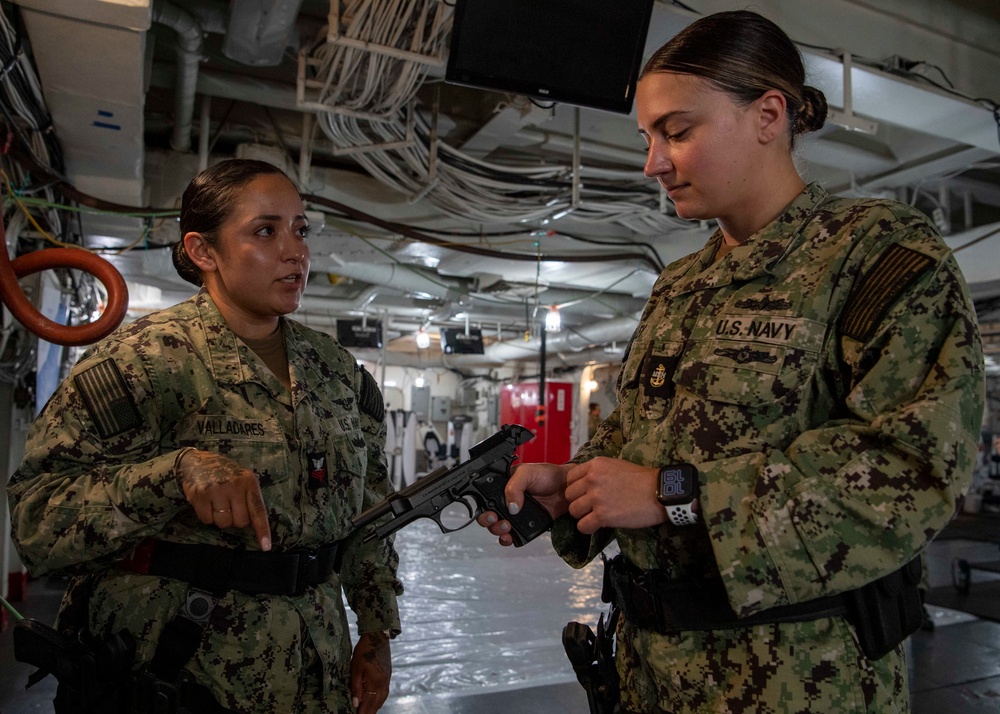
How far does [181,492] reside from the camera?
1135 millimetres

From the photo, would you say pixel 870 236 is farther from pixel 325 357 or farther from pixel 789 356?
pixel 325 357

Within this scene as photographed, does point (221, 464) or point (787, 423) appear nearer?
point (787, 423)

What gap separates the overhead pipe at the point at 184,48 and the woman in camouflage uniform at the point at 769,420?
213 cm

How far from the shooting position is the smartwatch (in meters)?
0.90

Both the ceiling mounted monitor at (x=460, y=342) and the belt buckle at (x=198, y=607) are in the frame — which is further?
the ceiling mounted monitor at (x=460, y=342)

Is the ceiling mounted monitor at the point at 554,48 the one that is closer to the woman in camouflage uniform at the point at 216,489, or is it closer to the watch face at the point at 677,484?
the woman in camouflage uniform at the point at 216,489

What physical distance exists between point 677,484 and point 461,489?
0.47 m

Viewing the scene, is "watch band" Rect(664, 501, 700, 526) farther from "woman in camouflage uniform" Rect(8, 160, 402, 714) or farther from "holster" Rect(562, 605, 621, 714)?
"woman in camouflage uniform" Rect(8, 160, 402, 714)

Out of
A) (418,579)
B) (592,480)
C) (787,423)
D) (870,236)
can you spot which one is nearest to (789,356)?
(787,423)

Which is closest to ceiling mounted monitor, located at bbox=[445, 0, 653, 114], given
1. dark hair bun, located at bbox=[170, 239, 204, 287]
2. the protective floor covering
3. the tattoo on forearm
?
dark hair bun, located at bbox=[170, 239, 204, 287]

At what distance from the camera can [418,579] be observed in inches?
199

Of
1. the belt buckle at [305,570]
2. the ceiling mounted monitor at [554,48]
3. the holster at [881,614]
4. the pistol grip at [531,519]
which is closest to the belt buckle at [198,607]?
the belt buckle at [305,570]

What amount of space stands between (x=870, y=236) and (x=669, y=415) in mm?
362

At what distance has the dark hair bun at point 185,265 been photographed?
1.48 meters
